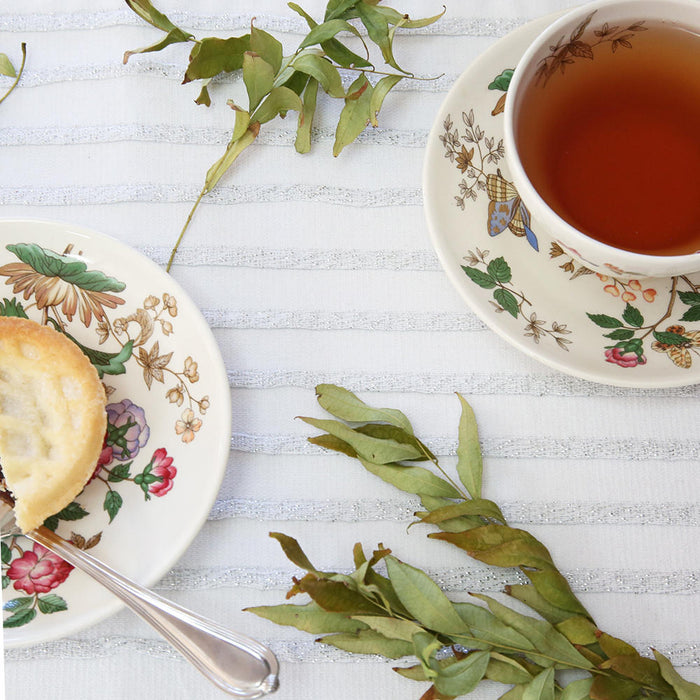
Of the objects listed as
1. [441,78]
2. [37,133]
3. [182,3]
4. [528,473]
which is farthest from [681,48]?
[37,133]

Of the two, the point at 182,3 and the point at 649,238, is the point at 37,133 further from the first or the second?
the point at 649,238

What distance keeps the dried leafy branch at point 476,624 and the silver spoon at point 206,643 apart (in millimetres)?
37

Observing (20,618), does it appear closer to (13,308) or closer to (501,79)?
(13,308)

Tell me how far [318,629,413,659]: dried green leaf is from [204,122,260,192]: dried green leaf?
41 cm

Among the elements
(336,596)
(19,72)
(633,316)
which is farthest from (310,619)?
(19,72)

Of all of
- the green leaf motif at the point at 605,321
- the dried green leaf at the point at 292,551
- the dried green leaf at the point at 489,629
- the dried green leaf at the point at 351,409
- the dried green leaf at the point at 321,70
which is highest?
the dried green leaf at the point at 321,70

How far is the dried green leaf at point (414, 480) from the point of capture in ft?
1.93

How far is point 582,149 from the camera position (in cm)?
60

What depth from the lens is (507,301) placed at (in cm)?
59

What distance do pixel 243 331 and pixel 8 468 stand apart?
0.22 metres

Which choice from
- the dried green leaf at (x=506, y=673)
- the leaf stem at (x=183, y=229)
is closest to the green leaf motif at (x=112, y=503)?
the leaf stem at (x=183, y=229)

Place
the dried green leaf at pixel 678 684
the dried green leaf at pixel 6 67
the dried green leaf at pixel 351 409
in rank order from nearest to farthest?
the dried green leaf at pixel 678 684
the dried green leaf at pixel 351 409
the dried green leaf at pixel 6 67

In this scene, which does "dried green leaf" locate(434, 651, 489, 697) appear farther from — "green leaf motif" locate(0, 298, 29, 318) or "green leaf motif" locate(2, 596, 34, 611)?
"green leaf motif" locate(0, 298, 29, 318)

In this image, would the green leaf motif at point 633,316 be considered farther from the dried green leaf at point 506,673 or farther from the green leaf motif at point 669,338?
the dried green leaf at point 506,673
